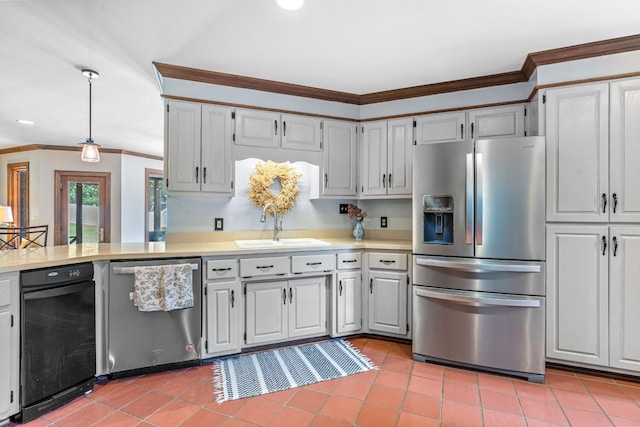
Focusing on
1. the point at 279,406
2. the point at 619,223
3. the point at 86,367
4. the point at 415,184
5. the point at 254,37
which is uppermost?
the point at 254,37

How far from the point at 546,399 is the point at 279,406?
5.65ft

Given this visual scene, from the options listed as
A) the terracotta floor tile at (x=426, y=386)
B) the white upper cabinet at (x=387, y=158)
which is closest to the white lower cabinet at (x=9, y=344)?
the terracotta floor tile at (x=426, y=386)

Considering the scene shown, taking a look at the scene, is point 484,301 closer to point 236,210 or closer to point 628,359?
point 628,359

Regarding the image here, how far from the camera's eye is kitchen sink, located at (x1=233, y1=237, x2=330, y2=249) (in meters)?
2.91

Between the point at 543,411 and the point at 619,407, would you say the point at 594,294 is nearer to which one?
the point at 619,407

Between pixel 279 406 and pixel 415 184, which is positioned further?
pixel 415 184

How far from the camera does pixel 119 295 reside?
7.82 ft

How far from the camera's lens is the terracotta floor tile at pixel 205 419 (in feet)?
6.29

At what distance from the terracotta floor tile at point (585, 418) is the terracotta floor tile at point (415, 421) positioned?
2.61ft

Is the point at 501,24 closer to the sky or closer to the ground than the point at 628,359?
closer to the sky

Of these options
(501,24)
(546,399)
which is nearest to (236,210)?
(501,24)

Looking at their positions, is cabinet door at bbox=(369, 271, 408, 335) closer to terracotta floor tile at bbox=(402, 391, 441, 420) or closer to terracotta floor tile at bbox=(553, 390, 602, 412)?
terracotta floor tile at bbox=(402, 391, 441, 420)

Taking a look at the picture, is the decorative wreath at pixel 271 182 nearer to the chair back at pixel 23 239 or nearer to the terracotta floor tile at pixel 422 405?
the terracotta floor tile at pixel 422 405

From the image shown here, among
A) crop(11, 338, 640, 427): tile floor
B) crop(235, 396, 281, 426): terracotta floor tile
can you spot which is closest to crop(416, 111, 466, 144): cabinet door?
crop(11, 338, 640, 427): tile floor
